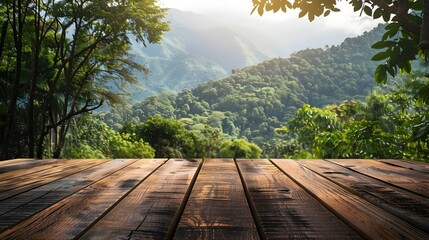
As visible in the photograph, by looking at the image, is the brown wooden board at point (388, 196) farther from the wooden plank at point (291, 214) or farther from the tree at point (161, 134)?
the tree at point (161, 134)

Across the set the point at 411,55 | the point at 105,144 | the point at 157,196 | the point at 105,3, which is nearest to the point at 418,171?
the point at 411,55

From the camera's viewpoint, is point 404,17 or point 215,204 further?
point 404,17

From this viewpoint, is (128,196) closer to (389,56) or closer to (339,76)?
(389,56)

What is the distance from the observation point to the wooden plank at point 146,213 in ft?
2.97

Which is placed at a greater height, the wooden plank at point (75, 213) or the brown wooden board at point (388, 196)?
the wooden plank at point (75, 213)

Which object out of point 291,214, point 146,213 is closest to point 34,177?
point 146,213

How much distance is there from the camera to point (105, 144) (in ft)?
57.7

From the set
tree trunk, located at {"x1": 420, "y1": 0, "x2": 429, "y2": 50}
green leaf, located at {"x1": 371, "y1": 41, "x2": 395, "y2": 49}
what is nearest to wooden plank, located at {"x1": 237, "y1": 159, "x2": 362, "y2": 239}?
tree trunk, located at {"x1": 420, "y1": 0, "x2": 429, "y2": 50}

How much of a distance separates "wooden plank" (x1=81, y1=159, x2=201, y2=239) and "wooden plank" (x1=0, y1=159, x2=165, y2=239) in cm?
4

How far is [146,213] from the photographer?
1081 mm

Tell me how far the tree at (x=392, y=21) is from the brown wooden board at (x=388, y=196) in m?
0.61

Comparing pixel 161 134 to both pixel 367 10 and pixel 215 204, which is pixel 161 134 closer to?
pixel 367 10

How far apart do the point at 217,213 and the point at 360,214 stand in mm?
428

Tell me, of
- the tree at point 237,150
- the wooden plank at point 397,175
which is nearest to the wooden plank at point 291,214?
the wooden plank at point 397,175
